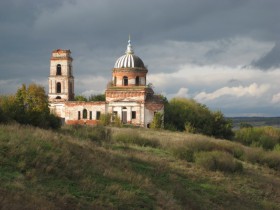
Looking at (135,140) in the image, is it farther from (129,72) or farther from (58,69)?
(58,69)

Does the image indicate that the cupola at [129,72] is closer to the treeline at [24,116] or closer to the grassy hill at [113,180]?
the treeline at [24,116]

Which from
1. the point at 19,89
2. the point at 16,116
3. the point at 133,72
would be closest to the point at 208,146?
the point at 16,116

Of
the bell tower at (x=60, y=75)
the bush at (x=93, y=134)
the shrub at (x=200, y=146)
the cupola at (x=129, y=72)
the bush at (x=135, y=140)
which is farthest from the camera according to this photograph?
the bell tower at (x=60, y=75)

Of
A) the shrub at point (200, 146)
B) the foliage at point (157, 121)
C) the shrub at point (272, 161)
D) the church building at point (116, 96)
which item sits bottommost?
the shrub at point (272, 161)

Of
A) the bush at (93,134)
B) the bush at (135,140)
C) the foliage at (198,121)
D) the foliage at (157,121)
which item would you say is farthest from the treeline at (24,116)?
the foliage at (198,121)

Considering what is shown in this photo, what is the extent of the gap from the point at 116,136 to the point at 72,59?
2647 centimetres

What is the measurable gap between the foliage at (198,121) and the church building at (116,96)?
8.90 feet

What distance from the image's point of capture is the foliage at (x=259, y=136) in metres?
42.7

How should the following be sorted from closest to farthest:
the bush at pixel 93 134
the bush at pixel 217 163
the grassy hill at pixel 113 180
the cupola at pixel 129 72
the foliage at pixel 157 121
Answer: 1. the grassy hill at pixel 113 180
2. the bush at pixel 217 163
3. the bush at pixel 93 134
4. the foliage at pixel 157 121
5. the cupola at pixel 129 72

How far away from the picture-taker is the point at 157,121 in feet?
146

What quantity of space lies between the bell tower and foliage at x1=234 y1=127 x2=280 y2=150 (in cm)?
2088

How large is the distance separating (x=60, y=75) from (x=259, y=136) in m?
24.3

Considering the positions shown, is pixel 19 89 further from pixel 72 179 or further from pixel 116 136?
pixel 72 179

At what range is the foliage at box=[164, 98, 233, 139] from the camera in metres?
46.7
